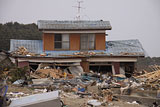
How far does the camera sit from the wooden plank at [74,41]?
18.8 metres

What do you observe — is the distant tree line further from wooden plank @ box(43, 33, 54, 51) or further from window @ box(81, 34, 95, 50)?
window @ box(81, 34, 95, 50)

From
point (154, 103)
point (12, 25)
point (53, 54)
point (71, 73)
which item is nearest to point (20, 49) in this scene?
point (53, 54)

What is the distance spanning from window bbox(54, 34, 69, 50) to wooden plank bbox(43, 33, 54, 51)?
0.29 m

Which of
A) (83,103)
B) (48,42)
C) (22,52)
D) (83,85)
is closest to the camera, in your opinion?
(83,103)

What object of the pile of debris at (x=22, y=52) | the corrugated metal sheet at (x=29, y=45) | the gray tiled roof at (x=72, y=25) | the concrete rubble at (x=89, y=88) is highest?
the gray tiled roof at (x=72, y=25)

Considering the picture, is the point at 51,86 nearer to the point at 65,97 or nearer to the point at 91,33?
the point at 65,97

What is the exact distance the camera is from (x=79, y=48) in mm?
18984

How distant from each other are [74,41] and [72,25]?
4.11ft

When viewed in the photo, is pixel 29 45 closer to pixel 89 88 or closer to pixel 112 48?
pixel 112 48

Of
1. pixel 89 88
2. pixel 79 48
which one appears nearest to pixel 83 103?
pixel 89 88

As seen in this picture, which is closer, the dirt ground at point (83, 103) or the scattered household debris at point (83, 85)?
the dirt ground at point (83, 103)

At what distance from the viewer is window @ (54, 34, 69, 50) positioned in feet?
61.8

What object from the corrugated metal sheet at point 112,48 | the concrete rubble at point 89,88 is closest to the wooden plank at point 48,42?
the corrugated metal sheet at point 112,48

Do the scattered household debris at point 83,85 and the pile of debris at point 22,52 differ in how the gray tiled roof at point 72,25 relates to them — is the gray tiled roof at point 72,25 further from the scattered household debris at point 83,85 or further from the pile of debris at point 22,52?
the scattered household debris at point 83,85
